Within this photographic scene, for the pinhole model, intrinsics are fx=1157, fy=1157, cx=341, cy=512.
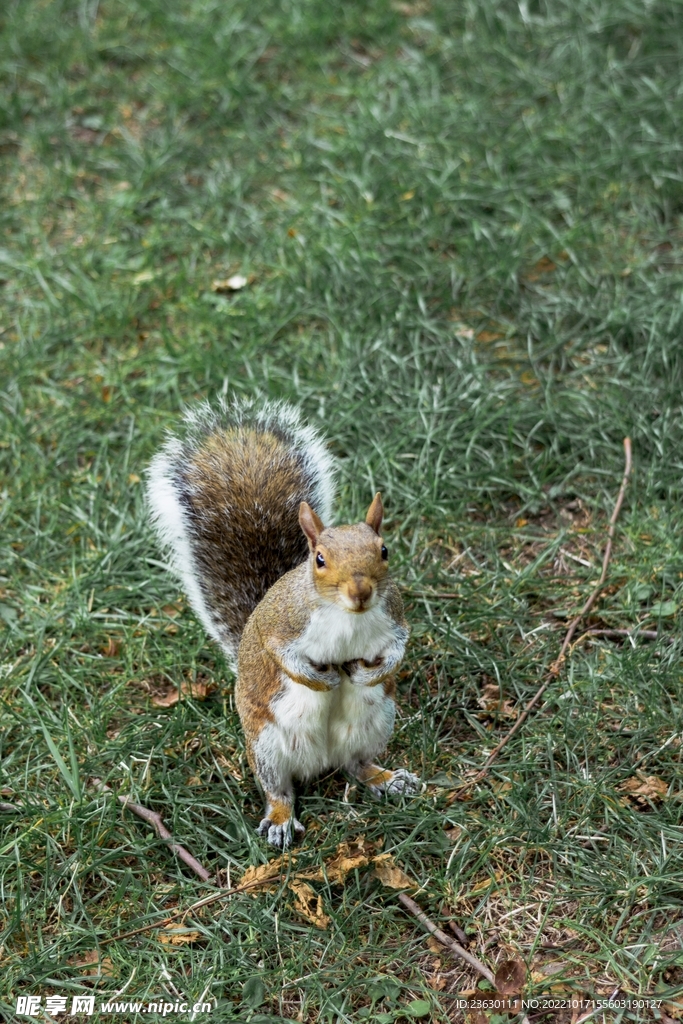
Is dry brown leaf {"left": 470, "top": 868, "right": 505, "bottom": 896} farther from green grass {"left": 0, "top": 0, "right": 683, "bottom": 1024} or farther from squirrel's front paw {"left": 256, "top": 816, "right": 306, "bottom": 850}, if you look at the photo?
squirrel's front paw {"left": 256, "top": 816, "right": 306, "bottom": 850}

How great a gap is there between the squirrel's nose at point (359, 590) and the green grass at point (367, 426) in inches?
24.3

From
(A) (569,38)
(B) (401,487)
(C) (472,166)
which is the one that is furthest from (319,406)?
(A) (569,38)

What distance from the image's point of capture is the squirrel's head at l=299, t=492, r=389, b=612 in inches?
78.5

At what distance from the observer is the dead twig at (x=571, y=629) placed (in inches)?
98.1

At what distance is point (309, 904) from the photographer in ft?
7.41

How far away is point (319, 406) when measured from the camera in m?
3.31

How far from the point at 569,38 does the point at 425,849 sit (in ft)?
10.5

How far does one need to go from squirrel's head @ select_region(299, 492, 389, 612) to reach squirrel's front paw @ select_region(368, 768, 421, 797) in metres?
0.55

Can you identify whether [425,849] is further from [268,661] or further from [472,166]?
[472,166]

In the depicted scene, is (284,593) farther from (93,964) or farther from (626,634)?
(626,634)

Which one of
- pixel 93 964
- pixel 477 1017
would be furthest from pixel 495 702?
pixel 93 964

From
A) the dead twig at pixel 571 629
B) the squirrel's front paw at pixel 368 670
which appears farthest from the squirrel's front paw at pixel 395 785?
the squirrel's front paw at pixel 368 670

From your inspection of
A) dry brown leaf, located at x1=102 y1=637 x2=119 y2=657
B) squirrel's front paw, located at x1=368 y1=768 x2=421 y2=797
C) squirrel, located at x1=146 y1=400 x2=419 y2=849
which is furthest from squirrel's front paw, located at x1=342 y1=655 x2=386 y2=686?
dry brown leaf, located at x1=102 y1=637 x2=119 y2=657

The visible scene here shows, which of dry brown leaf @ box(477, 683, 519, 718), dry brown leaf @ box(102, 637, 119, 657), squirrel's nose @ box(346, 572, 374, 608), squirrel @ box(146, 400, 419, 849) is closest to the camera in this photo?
squirrel's nose @ box(346, 572, 374, 608)
